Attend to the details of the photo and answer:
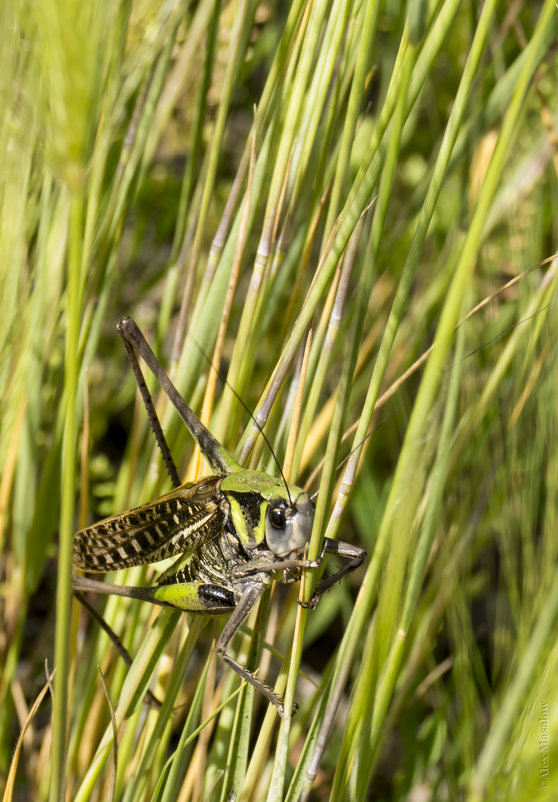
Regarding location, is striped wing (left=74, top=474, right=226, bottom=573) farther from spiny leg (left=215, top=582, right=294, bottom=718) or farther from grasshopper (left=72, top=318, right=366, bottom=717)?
spiny leg (left=215, top=582, right=294, bottom=718)

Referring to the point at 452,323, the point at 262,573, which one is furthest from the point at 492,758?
the point at 262,573

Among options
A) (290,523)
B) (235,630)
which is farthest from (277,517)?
(235,630)

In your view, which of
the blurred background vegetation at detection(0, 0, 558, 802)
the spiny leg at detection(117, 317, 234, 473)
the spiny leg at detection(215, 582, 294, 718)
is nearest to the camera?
the blurred background vegetation at detection(0, 0, 558, 802)

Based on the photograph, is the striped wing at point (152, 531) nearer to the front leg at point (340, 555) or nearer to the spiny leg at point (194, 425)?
the spiny leg at point (194, 425)

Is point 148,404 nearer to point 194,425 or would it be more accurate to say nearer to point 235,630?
point 194,425

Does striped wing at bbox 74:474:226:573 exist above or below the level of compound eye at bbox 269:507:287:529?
below

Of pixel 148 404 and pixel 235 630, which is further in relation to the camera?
pixel 148 404


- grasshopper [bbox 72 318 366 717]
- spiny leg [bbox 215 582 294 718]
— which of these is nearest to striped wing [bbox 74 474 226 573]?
grasshopper [bbox 72 318 366 717]

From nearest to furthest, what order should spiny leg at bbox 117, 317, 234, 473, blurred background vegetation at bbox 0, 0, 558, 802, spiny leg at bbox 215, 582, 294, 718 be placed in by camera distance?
blurred background vegetation at bbox 0, 0, 558, 802
spiny leg at bbox 215, 582, 294, 718
spiny leg at bbox 117, 317, 234, 473
